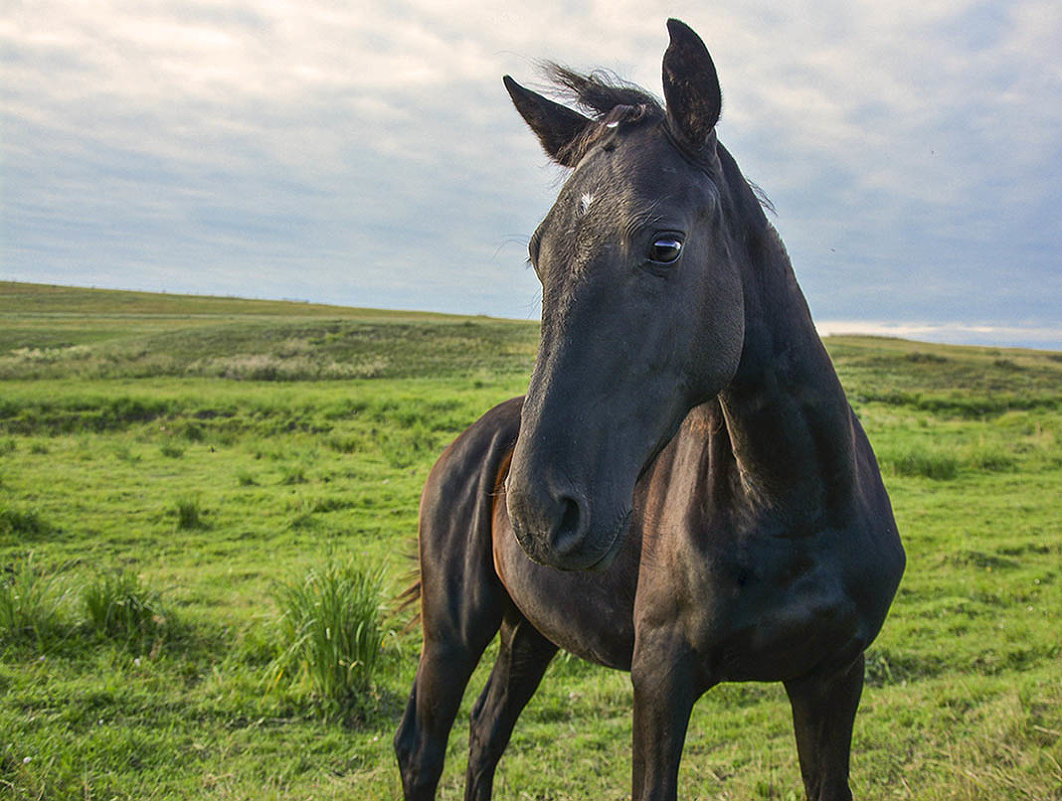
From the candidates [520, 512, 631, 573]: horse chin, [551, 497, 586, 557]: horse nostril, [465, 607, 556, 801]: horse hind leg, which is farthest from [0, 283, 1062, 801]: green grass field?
[551, 497, 586, 557]: horse nostril

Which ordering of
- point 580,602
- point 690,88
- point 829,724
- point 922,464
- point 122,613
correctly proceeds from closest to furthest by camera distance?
point 690,88 → point 829,724 → point 580,602 → point 122,613 → point 922,464

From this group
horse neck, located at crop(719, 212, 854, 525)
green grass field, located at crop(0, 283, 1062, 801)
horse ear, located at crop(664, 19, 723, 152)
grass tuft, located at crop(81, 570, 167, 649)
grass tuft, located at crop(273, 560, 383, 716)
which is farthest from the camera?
grass tuft, located at crop(81, 570, 167, 649)

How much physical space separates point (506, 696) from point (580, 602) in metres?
1.21

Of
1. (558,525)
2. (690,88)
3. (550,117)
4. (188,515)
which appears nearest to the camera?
(558,525)

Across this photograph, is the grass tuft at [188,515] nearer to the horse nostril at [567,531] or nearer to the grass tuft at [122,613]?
the grass tuft at [122,613]

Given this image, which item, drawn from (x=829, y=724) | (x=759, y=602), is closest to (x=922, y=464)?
(x=829, y=724)

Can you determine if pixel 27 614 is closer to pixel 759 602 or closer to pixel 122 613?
pixel 122 613

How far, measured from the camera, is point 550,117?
2.41 m

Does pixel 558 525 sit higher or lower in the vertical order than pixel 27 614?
higher

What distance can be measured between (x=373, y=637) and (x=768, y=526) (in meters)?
4.30

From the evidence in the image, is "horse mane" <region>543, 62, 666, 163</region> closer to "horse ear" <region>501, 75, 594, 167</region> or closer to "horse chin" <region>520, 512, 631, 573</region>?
"horse ear" <region>501, 75, 594, 167</region>

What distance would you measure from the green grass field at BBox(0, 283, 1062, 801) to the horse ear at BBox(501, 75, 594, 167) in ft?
11.3

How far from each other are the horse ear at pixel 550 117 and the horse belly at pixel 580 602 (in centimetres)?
133

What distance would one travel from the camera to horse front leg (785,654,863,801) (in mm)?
2516
